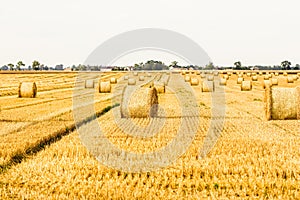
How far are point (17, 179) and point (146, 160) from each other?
91.8 inches

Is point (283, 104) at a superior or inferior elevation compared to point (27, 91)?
inferior

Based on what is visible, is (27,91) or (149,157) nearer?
(149,157)

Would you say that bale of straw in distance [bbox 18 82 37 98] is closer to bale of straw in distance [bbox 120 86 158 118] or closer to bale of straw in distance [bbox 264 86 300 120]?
bale of straw in distance [bbox 120 86 158 118]

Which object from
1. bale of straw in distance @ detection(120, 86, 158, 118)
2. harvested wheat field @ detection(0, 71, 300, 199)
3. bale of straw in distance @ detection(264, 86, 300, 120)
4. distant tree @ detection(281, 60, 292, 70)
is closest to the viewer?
harvested wheat field @ detection(0, 71, 300, 199)

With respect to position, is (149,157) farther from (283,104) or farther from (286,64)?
(286,64)

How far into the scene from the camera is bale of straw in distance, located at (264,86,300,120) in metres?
13.8

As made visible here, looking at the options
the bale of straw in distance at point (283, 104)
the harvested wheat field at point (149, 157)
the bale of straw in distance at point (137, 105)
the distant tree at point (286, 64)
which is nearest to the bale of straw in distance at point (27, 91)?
the harvested wheat field at point (149, 157)

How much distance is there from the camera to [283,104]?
13945mm

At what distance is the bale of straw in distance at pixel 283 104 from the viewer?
13766 millimetres

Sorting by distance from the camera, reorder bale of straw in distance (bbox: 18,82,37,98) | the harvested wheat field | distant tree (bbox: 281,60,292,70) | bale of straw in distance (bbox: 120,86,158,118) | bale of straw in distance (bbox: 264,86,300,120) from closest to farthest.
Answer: the harvested wheat field → bale of straw in distance (bbox: 264,86,300,120) → bale of straw in distance (bbox: 120,86,158,118) → bale of straw in distance (bbox: 18,82,37,98) → distant tree (bbox: 281,60,292,70)

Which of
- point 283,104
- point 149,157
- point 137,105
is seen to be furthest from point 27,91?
point 149,157

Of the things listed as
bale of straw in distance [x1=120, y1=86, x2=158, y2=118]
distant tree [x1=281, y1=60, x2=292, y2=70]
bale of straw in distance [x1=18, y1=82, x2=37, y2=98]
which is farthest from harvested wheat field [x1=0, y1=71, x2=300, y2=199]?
distant tree [x1=281, y1=60, x2=292, y2=70]

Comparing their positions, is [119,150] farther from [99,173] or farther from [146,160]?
[99,173]

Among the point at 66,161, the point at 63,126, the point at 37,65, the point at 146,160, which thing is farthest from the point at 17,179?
the point at 37,65
